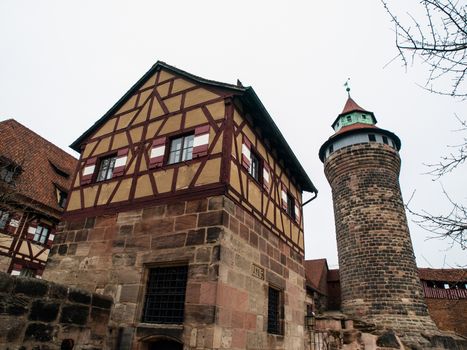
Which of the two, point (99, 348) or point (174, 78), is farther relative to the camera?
point (174, 78)

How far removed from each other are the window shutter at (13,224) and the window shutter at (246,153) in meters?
9.56

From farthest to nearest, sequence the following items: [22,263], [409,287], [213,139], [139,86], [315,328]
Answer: [409,287] < [22,263] < [315,328] < [139,86] < [213,139]

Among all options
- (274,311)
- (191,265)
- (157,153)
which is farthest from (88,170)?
(274,311)

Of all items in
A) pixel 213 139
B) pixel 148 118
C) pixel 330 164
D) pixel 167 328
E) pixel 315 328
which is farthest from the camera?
pixel 330 164

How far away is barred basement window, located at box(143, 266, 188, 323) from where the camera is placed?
5.76 meters

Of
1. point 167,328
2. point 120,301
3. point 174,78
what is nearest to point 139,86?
point 174,78

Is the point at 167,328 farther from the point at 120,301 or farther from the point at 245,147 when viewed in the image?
Answer: the point at 245,147

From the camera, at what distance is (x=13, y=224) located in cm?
1188

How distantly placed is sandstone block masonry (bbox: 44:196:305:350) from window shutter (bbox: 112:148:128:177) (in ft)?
3.67

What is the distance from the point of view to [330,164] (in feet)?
64.4

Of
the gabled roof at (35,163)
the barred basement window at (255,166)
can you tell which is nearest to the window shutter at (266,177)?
the barred basement window at (255,166)

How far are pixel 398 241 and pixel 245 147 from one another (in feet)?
41.0

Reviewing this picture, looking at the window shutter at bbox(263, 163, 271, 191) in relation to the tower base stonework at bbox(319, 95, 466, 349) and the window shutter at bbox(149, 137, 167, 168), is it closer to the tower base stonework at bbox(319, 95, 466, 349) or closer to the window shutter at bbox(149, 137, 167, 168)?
the window shutter at bbox(149, 137, 167, 168)

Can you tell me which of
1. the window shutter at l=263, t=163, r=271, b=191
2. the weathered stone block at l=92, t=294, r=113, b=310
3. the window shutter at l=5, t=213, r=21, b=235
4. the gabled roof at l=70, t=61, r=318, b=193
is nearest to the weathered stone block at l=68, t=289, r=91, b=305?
the weathered stone block at l=92, t=294, r=113, b=310
